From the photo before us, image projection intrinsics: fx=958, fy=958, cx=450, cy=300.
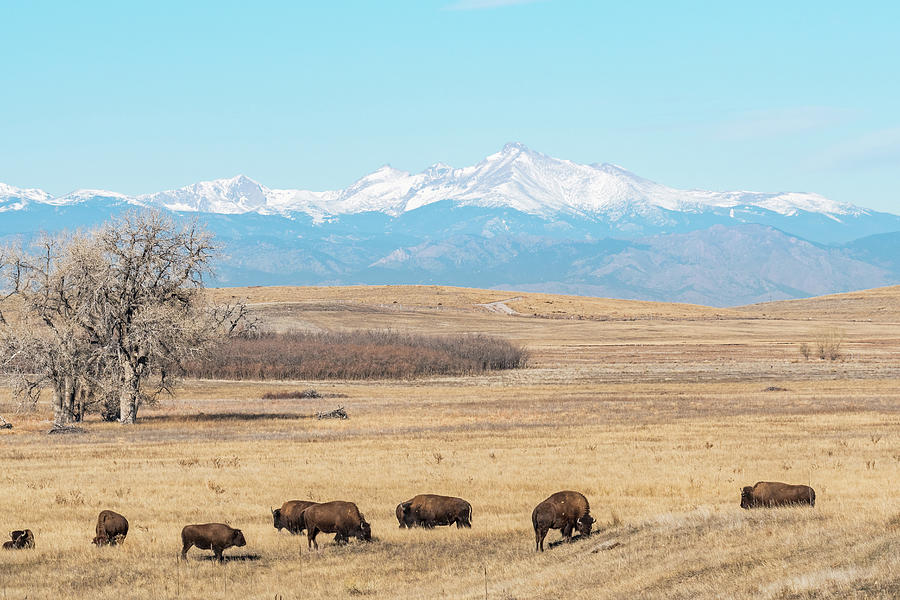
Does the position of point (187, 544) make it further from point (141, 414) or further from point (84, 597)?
point (141, 414)

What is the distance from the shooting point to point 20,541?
68.0ft

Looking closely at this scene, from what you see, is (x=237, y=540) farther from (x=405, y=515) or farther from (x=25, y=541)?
(x=25, y=541)

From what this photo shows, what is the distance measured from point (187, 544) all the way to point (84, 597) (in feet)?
10.2

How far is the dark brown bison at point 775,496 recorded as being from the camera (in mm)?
22156

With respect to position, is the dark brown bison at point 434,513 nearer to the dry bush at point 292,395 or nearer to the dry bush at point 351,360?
the dry bush at point 292,395

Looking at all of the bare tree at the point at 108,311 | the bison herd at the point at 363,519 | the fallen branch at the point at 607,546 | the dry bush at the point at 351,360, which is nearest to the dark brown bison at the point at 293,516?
the bison herd at the point at 363,519

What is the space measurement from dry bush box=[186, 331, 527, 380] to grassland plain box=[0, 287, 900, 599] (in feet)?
83.0

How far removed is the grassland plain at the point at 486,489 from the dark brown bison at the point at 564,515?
1.65 feet

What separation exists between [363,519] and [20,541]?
291 inches

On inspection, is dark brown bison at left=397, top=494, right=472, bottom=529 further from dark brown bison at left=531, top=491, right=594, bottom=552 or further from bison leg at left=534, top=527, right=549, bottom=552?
bison leg at left=534, top=527, right=549, bottom=552

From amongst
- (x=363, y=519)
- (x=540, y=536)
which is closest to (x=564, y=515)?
(x=540, y=536)

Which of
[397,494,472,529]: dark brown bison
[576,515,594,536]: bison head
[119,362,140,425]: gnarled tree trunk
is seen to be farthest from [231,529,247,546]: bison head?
[119,362,140,425]: gnarled tree trunk

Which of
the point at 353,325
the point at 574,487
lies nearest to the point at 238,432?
the point at 574,487

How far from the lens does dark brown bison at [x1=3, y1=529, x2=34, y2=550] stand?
20.6 meters
